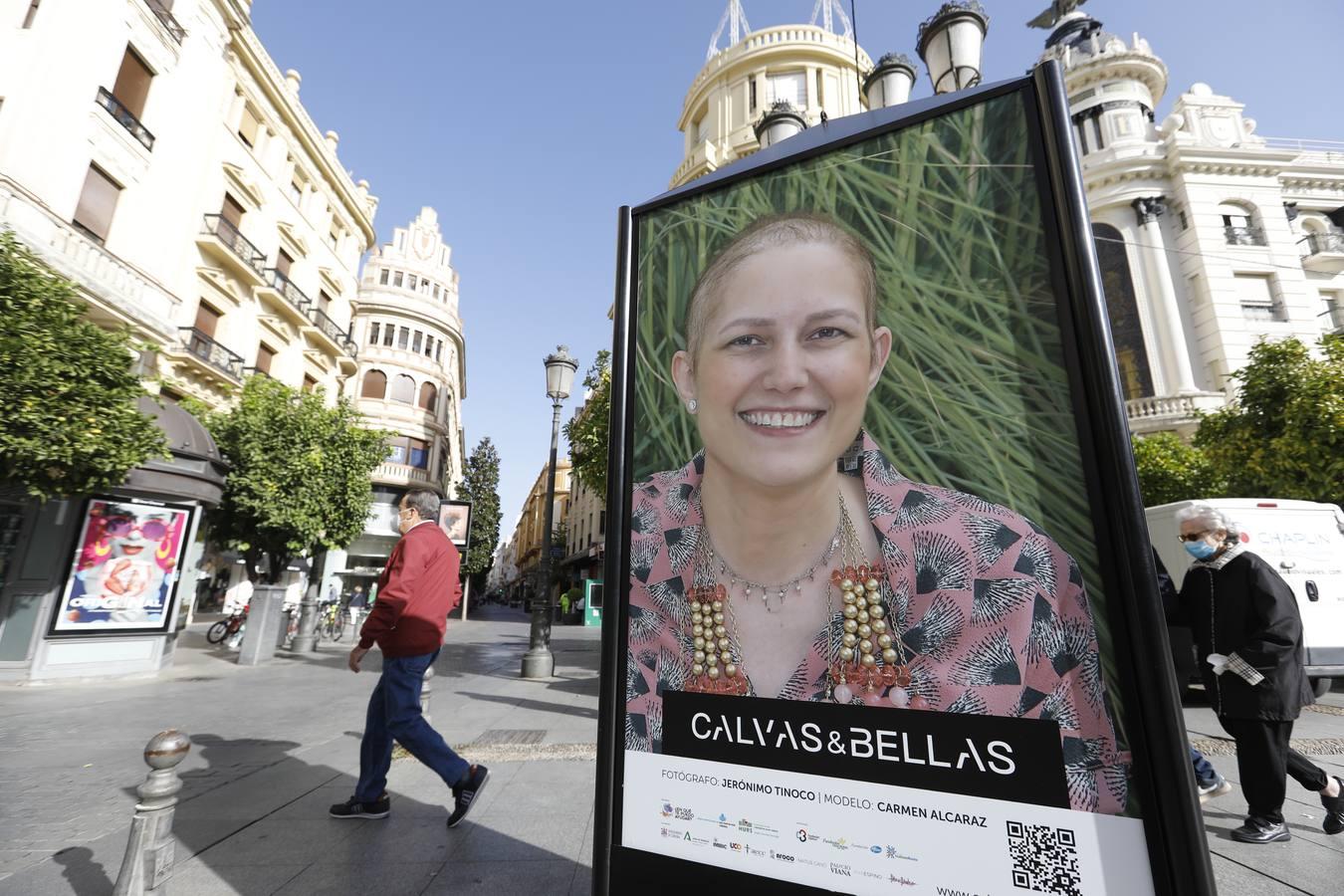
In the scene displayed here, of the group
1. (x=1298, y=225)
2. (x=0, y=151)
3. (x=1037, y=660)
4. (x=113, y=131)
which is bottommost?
(x=1037, y=660)

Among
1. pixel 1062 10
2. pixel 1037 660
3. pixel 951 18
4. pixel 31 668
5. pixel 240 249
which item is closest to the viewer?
pixel 1037 660

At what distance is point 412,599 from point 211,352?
1931cm

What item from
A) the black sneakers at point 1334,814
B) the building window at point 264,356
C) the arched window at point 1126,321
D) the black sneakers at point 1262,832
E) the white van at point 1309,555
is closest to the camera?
the black sneakers at point 1262,832

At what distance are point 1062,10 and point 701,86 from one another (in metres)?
15.0

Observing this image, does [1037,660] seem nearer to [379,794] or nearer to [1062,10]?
[379,794]

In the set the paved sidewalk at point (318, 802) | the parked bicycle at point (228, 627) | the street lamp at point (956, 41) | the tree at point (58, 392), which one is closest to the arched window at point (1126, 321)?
the paved sidewalk at point (318, 802)

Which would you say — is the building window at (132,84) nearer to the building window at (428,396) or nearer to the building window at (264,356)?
the building window at (264,356)

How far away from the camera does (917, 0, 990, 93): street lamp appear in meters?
4.62

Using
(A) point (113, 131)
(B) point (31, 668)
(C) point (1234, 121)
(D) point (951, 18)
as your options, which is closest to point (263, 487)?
(B) point (31, 668)

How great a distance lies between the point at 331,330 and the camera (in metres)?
25.0

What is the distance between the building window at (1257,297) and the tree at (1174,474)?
8.20 meters

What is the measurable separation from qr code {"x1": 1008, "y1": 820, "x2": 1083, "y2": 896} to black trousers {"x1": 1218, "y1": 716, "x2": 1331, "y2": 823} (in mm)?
3059

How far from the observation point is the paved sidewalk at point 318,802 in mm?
2994

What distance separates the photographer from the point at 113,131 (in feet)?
45.1
